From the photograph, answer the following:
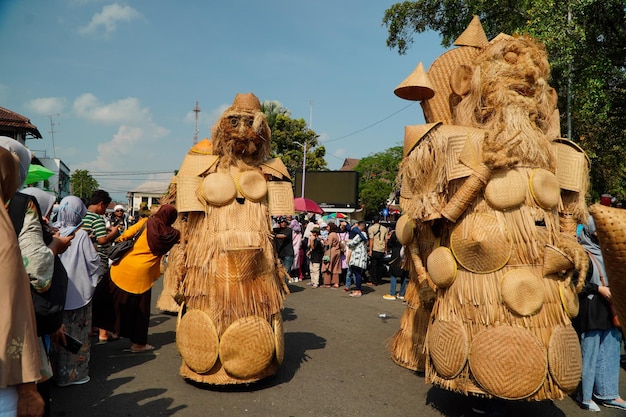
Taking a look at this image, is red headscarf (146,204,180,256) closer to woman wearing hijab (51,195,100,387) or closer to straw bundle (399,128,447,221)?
woman wearing hijab (51,195,100,387)

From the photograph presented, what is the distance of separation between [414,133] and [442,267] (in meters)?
1.17

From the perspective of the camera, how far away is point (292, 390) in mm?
4406

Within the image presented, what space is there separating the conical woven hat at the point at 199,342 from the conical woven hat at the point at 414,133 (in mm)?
2363

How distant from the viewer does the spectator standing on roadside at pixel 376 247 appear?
11.5 metres

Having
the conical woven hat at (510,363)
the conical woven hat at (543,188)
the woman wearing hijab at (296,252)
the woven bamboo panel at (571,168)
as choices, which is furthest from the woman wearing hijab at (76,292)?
the woman wearing hijab at (296,252)

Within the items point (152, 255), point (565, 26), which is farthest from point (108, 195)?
point (565, 26)

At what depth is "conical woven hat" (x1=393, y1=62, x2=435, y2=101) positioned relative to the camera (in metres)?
4.31

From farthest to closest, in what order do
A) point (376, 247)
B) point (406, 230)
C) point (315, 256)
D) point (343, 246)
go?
point (343, 246), point (315, 256), point (376, 247), point (406, 230)

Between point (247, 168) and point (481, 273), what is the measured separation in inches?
94.0

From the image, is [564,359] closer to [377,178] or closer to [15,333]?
[15,333]

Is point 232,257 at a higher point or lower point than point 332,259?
higher

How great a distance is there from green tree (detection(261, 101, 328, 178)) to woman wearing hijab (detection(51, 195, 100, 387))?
25068mm

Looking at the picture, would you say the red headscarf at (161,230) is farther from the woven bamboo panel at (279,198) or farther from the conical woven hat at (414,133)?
the conical woven hat at (414,133)

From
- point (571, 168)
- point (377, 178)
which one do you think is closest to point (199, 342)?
point (571, 168)
